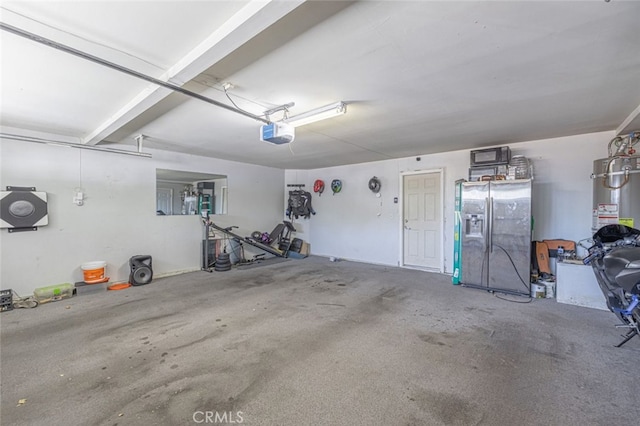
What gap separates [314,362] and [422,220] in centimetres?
429

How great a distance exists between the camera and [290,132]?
3.18 metres

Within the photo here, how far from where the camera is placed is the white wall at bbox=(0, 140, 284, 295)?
3793 mm

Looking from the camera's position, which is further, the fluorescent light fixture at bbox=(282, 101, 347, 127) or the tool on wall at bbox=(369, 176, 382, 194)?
the tool on wall at bbox=(369, 176, 382, 194)

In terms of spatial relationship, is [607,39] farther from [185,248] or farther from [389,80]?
[185,248]

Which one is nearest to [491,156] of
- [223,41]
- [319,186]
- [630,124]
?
[630,124]

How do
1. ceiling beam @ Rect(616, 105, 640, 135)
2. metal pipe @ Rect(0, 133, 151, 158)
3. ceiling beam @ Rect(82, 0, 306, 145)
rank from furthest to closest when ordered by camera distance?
1. metal pipe @ Rect(0, 133, 151, 158)
2. ceiling beam @ Rect(616, 105, 640, 135)
3. ceiling beam @ Rect(82, 0, 306, 145)

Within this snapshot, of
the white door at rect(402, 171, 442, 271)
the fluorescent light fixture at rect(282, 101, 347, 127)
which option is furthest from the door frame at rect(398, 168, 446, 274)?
the fluorescent light fixture at rect(282, 101, 347, 127)

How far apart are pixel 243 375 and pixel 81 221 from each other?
4026 millimetres

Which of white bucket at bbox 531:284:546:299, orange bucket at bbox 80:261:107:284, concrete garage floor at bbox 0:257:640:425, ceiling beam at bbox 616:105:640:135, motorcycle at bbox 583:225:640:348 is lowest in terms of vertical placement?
concrete garage floor at bbox 0:257:640:425

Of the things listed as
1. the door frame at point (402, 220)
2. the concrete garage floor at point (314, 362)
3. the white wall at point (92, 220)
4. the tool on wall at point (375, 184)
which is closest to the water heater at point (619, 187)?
the concrete garage floor at point (314, 362)

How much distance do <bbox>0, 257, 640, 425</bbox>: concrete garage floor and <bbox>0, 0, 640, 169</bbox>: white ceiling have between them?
2.34m

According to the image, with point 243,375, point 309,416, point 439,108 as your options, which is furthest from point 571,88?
point 243,375

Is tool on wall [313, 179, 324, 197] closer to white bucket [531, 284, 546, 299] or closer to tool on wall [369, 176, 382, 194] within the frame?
tool on wall [369, 176, 382, 194]

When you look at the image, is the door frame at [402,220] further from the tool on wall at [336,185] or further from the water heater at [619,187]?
the water heater at [619,187]
